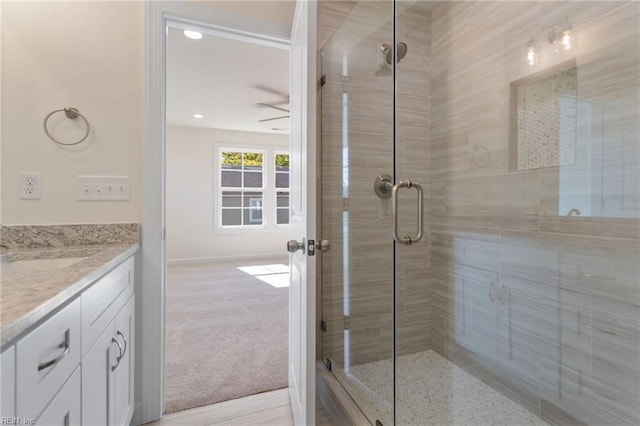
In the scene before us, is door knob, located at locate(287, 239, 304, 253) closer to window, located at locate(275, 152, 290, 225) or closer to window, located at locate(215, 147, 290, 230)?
window, located at locate(215, 147, 290, 230)

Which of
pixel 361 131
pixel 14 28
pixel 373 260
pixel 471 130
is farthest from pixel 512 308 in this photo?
pixel 14 28

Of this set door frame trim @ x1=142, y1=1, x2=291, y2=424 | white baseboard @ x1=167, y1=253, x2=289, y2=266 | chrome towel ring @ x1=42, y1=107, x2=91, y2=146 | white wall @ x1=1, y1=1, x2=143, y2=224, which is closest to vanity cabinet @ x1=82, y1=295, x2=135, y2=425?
door frame trim @ x1=142, y1=1, x2=291, y2=424

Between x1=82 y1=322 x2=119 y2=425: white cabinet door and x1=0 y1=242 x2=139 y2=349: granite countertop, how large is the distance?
0.77ft

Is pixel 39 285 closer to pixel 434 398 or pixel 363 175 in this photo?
pixel 363 175

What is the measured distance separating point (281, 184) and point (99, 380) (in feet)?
18.1

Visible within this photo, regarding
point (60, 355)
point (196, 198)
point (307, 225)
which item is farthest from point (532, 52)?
point (196, 198)

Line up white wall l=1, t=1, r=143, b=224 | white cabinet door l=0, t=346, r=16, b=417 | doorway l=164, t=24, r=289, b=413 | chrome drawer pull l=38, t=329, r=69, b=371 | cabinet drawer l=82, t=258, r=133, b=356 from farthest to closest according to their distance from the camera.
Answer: doorway l=164, t=24, r=289, b=413 → white wall l=1, t=1, r=143, b=224 → cabinet drawer l=82, t=258, r=133, b=356 → chrome drawer pull l=38, t=329, r=69, b=371 → white cabinet door l=0, t=346, r=16, b=417

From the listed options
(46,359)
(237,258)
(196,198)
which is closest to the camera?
(46,359)

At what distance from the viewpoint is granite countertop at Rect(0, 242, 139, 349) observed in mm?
519

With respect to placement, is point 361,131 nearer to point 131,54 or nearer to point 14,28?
point 131,54

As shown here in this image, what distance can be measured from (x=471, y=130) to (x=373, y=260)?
109 cm

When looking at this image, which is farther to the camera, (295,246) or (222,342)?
(222,342)

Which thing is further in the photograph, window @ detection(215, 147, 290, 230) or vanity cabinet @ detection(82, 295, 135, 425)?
A: window @ detection(215, 147, 290, 230)

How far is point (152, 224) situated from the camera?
156 cm
